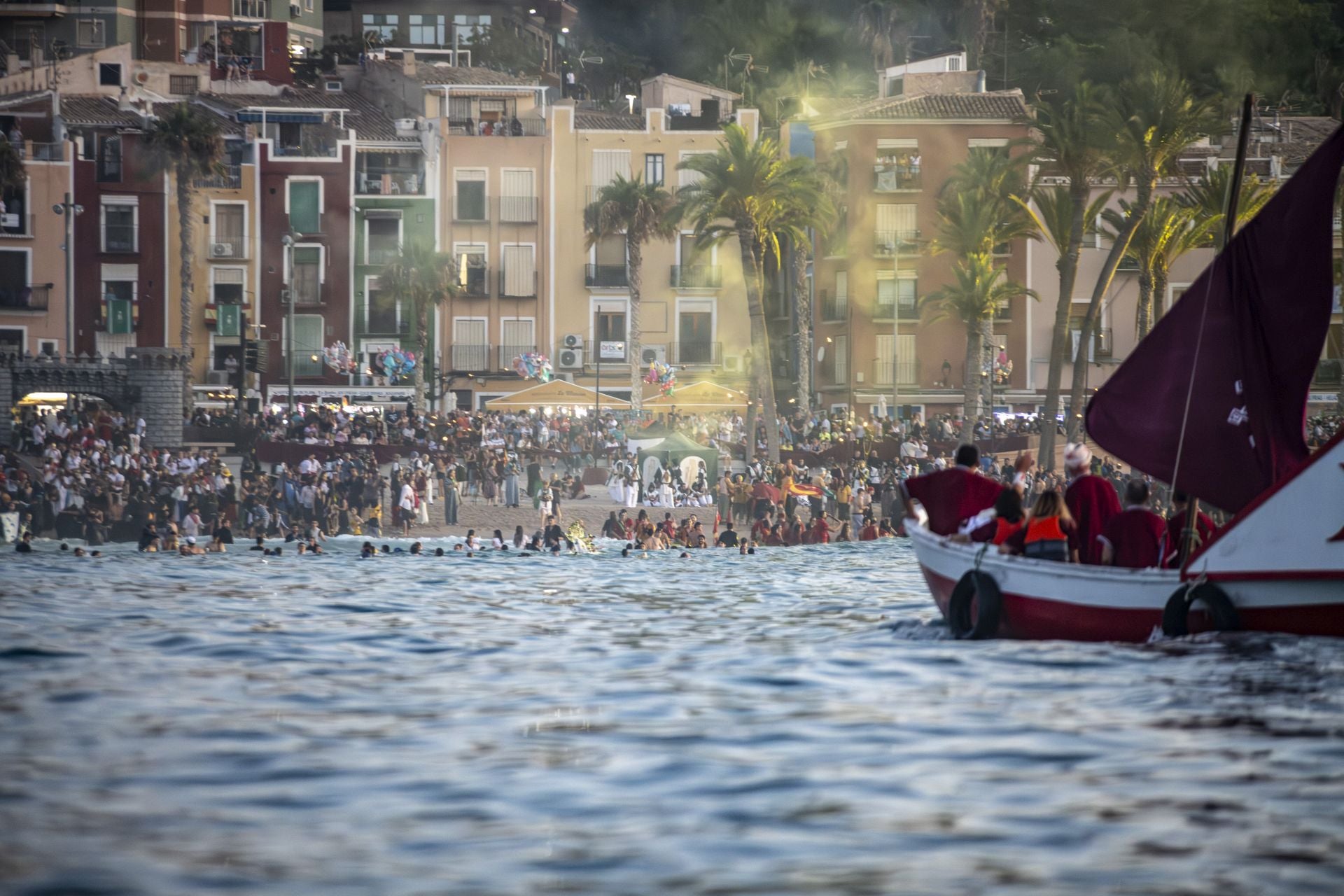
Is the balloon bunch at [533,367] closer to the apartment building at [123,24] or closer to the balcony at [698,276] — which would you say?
the balcony at [698,276]

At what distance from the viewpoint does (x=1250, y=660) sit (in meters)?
15.3

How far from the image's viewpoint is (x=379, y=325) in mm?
69938

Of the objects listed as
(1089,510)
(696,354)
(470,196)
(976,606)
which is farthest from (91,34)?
(1089,510)

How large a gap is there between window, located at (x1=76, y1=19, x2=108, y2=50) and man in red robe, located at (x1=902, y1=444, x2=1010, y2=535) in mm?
83605

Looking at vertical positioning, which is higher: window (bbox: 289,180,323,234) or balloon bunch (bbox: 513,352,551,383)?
window (bbox: 289,180,323,234)

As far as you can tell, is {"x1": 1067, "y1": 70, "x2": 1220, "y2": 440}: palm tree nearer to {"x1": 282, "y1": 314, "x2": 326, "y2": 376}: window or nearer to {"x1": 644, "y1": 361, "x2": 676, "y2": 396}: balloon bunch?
{"x1": 644, "y1": 361, "x2": 676, "y2": 396}: balloon bunch

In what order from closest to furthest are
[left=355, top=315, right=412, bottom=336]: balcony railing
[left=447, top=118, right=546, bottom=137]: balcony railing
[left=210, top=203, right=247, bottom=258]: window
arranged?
1. [left=210, top=203, right=247, bottom=258]: window
2. [left=355, top=315, right=412, bottom=336]: balcony railing
3. [left=447, top=118, right=546, bottom=137]: balcony railing

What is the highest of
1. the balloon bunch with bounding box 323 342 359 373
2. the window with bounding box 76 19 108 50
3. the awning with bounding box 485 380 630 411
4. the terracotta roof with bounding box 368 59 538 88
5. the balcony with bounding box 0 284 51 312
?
the window with bounding box 76 19 108 50

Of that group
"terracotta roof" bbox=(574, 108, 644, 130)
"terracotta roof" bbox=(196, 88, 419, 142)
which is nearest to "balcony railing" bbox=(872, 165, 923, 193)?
"terracotta roof" bbox=(574, 108, 644, 130)

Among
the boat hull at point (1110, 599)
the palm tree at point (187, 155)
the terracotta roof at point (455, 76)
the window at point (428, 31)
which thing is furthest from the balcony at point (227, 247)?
the boat hull at point (1110, 599)

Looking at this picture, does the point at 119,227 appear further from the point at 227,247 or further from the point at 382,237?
the point at 382,237

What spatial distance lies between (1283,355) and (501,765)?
9144 millimetres

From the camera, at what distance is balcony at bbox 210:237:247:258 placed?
68.2 meters

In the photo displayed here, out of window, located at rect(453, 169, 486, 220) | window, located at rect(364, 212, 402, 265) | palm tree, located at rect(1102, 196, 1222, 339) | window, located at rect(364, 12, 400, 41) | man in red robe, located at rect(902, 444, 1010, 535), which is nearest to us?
man in red robe, located at rect(902, 444, 1010, 535)
